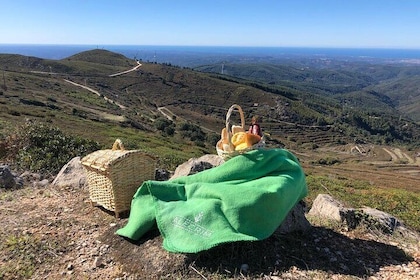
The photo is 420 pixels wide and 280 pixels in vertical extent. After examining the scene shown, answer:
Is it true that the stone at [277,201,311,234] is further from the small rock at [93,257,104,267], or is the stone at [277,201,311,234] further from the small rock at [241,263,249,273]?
the small rock at [93,257,104,267]

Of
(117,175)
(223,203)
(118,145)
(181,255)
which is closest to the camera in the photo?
(181,255)

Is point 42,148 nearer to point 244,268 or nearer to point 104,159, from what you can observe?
point 104,159

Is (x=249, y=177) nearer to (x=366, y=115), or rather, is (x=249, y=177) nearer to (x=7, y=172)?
(x=7, y=172)

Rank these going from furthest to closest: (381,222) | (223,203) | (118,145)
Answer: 1. (118,145)
2. (381,222)
3. (223,203)

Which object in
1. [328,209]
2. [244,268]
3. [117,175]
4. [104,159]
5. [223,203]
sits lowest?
[328,209]

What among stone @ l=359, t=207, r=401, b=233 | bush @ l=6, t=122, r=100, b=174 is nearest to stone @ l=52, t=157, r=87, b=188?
bush @ l=6, t=122, r=100, b=174

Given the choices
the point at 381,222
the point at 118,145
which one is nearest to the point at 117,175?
the point at 118,145

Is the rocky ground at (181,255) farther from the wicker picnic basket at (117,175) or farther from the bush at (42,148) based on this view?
the bush at (42,148)
